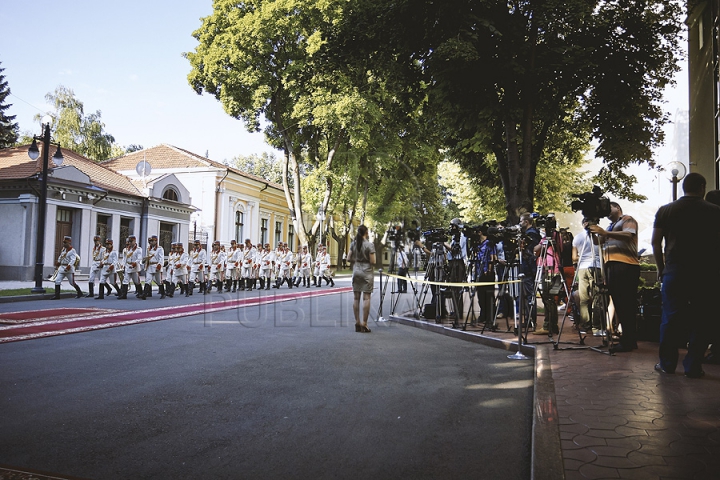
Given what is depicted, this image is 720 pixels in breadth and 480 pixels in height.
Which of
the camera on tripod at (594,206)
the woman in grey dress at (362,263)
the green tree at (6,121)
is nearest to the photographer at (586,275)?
the camera on tripod at (594,206)

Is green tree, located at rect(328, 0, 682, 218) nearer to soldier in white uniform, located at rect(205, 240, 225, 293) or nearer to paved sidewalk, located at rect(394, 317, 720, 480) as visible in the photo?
paved sidewalk, located at rect(394, 317, 720, 480)

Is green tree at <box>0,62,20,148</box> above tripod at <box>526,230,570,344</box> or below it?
above

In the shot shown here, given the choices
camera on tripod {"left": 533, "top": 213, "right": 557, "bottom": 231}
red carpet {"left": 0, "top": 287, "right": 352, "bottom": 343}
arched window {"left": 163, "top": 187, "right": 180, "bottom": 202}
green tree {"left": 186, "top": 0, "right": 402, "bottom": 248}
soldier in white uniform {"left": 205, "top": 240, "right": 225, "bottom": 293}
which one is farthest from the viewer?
arched window {"left": 163, "top": 187, "right": 180, "bottom": 202}

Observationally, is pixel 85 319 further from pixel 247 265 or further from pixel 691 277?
pixel 247 265

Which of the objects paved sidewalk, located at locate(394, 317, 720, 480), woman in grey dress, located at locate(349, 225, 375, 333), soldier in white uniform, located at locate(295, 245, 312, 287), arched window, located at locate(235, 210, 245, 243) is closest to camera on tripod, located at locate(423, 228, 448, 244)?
woman in grey dress, located at locate(349, 225, 375, 333)

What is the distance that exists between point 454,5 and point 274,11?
1889cm

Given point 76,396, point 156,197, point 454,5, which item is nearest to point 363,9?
point 454,5

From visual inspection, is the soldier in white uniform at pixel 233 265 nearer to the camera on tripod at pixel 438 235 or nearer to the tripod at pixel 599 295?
the camera on tripod at pixel 438 235

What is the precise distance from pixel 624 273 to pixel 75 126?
40878mm

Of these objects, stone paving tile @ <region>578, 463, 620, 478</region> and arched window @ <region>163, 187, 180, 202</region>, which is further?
arched window @ <region>163, 187, 180, 202</region>

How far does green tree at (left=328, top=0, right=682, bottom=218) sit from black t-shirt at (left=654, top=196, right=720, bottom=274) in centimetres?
585

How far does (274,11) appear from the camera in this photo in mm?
26953

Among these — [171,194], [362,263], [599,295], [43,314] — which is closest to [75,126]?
[171,194]

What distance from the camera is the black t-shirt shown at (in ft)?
18.2
